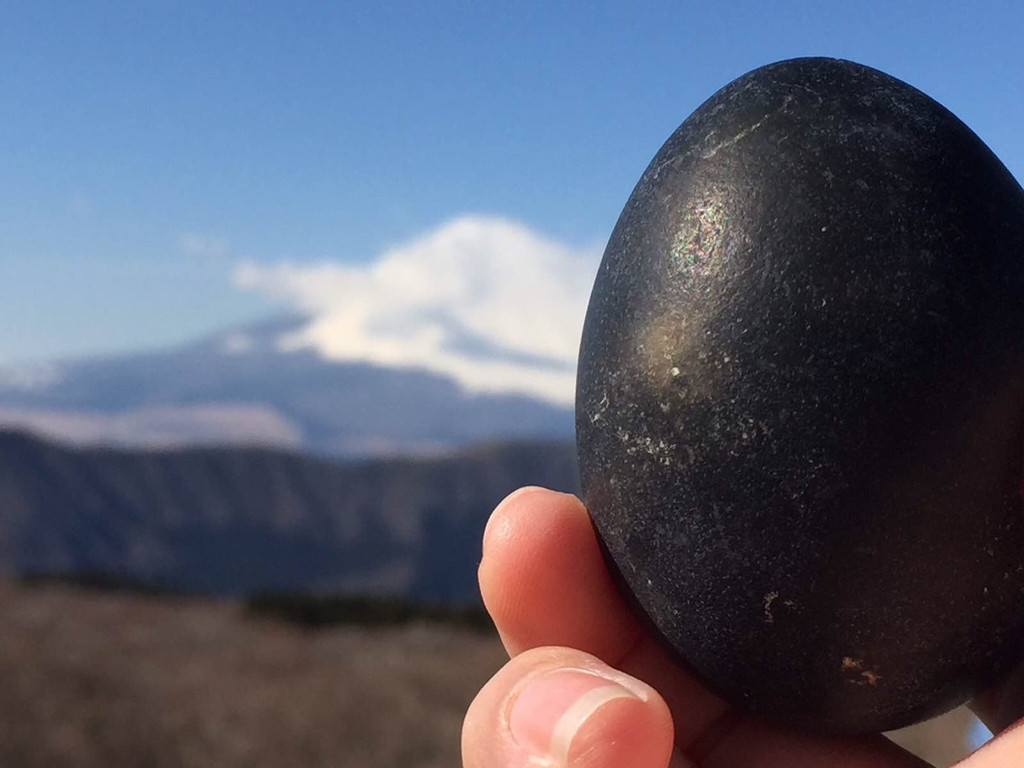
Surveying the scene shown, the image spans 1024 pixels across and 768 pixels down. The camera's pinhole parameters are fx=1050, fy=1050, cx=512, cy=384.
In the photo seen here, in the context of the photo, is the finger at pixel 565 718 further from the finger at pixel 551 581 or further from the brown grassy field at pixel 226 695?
the brown grassy field at pixel 226 695

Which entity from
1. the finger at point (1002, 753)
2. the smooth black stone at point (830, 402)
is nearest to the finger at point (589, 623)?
the smooth black stone at point (830, 402)

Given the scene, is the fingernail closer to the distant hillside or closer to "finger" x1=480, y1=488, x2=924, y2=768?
"finger" x1=480, y1=488, x2=924, y2=768

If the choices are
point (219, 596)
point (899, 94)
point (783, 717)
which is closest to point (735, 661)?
point (783, 717)

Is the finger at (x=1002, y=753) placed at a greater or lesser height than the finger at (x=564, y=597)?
greater

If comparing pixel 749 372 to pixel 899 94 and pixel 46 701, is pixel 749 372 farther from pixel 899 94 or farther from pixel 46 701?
pixel 46 701

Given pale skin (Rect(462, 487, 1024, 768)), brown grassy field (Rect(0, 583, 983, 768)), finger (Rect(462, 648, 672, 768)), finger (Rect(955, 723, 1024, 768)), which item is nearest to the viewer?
finger (Rect(955, 723, 1024, 768))

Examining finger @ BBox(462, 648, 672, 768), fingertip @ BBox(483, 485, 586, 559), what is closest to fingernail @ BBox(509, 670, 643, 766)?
finger @ BBox(462, 648, 672, 768)

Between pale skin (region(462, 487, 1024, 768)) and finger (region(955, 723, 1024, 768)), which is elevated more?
finger (region(955, 723, 1024, 768))
